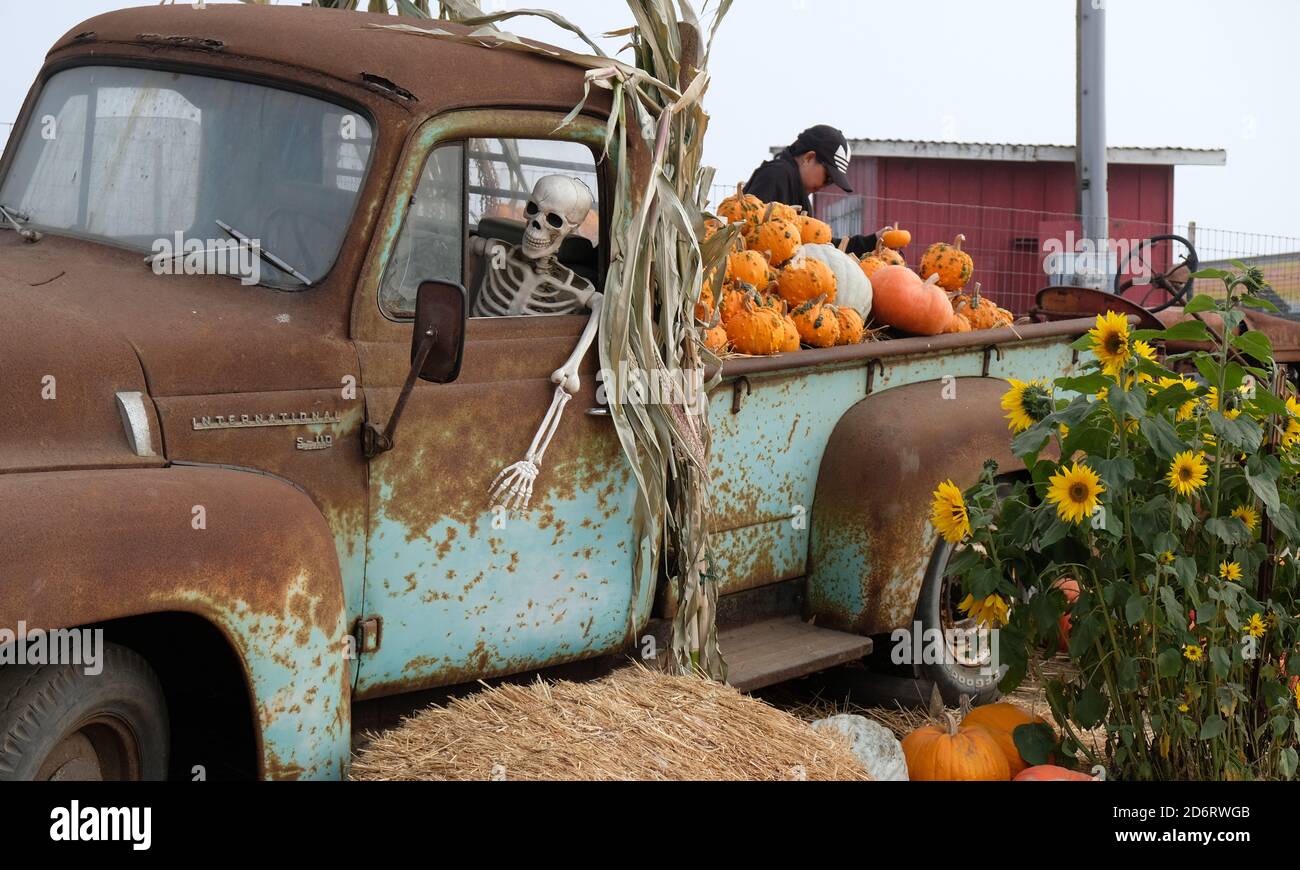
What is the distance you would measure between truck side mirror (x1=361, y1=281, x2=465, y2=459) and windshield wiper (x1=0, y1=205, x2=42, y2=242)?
3.69ft

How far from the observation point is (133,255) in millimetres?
3607

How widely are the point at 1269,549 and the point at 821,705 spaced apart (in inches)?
77.0

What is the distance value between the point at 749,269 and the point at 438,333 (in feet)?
7.54

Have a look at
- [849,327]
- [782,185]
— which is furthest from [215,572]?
[782,185]

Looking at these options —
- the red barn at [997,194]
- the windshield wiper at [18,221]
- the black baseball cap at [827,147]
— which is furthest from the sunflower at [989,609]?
the red barn at [997,194]

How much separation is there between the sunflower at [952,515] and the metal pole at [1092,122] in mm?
8191

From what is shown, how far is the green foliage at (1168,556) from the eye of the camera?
12.8ft

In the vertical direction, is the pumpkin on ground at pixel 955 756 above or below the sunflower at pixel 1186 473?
below

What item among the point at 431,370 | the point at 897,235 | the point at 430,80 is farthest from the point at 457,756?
the point at 897,235

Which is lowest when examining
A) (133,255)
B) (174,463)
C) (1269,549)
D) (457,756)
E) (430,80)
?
(457,756)

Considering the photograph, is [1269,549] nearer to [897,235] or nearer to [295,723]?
[295,723]

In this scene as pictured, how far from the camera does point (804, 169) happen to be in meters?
8.07

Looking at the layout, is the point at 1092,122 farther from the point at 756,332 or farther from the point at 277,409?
the point at 277,409

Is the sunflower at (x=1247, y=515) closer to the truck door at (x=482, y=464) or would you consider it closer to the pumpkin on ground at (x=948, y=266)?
the truck door at (x=482, y=464)
